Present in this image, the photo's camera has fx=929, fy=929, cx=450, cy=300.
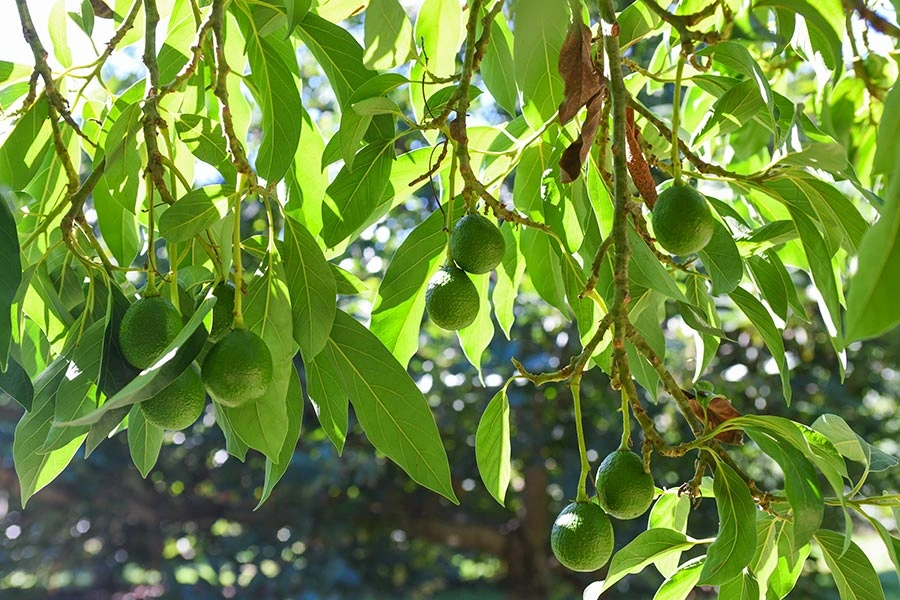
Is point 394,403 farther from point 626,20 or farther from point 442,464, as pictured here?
point 626,20

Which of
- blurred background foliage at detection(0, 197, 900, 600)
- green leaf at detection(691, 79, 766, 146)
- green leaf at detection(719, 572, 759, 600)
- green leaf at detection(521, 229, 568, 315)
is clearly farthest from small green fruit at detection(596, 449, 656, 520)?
blurred background foliage at detection(0, 197, 900, 600)

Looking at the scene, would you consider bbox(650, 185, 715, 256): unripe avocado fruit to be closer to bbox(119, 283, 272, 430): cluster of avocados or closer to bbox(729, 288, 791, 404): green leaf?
bbox(729, 288, 791, 404): green leaf

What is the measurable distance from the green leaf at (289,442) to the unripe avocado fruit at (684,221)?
1.08 feet

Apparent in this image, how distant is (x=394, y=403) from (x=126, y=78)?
303 centimetres

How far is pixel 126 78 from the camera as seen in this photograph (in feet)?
11.2

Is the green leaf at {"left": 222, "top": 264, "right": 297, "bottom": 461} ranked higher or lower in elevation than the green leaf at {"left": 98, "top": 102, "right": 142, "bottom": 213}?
lower

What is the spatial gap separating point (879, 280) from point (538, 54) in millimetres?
524

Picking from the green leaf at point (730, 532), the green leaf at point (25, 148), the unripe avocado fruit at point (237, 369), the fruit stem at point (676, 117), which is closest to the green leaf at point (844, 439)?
the green leaf at point (730, 532)

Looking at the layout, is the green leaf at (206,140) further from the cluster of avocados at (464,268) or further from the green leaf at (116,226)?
the cluster of avocados at (464,268)

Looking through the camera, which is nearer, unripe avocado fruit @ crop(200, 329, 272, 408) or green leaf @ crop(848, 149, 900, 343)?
green leaf @ crop(848, 149, 900, 343)

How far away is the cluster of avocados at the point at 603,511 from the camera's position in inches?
30.0

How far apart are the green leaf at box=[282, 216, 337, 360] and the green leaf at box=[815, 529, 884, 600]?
18.0 inches

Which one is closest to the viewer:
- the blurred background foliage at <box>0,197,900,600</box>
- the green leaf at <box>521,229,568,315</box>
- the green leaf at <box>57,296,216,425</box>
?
the green leaf at <box>57,296,216,425</box>

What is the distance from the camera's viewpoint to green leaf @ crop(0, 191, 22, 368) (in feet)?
2.04
